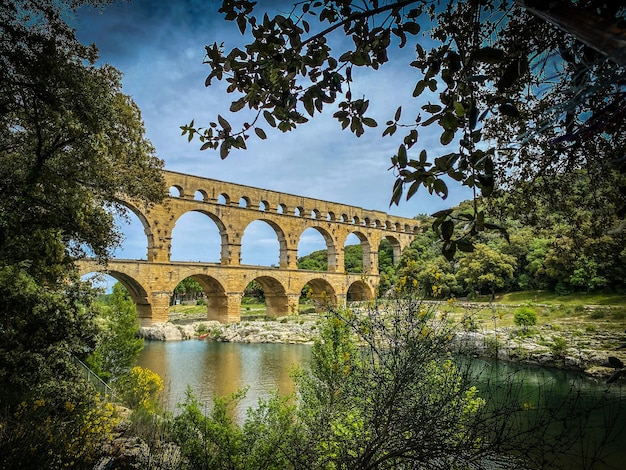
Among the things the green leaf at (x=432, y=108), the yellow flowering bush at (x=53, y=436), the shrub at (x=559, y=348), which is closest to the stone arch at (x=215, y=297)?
the shrub at (x=559, y=348)

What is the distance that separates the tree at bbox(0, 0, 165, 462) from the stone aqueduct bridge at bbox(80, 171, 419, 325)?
40.6 feet

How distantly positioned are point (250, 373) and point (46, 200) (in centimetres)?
772

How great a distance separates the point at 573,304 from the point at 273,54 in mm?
18531

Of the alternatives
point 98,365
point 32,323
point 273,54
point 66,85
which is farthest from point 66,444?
point 98,365

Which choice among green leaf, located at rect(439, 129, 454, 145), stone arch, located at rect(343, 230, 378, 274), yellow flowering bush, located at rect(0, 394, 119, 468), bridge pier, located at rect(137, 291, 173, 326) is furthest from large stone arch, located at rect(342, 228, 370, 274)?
green leaf, located at rect(439, 129, 454, 145)

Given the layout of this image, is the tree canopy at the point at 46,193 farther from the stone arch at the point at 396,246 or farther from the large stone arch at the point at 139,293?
the stone arch at the point at 396,246

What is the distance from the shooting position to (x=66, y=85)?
4.79m

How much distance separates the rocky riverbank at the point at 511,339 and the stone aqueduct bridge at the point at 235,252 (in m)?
1.94

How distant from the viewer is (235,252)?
24.2m

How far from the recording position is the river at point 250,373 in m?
7.02

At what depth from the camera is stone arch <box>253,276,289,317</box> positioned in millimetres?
25641

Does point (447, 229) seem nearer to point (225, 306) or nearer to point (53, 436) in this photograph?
point (53, 436)

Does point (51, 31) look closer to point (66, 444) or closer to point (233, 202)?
point (66, 444)

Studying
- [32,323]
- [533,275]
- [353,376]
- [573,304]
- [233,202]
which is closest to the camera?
[353,376]
